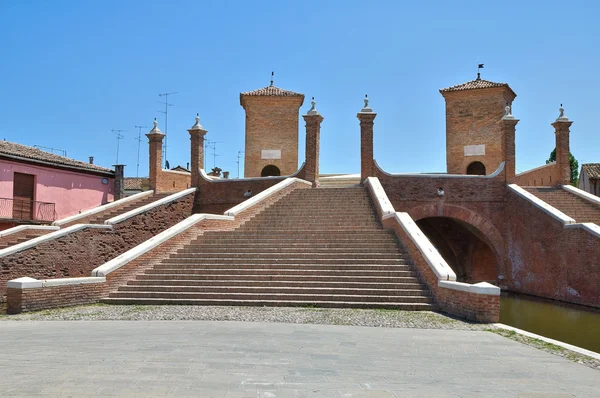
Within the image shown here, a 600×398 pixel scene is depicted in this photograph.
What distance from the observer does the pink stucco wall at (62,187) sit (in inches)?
853

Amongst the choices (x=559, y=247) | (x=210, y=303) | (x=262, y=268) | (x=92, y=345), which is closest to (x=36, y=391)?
(x=92, y=345)

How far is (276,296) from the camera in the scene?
36.4 feet

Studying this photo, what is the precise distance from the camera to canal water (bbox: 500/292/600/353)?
10438mm

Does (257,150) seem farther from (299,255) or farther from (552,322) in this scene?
(552,322)

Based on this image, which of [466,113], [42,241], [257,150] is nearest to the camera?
[42,241]

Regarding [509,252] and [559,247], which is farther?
[509,252]

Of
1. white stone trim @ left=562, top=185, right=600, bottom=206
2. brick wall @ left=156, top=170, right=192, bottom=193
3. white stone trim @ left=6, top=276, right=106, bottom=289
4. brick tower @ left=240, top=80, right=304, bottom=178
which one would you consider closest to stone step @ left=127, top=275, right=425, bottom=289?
white stone trim @ left=6, top=276, right=106, bottom=289

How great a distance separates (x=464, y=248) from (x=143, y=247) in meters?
17.4

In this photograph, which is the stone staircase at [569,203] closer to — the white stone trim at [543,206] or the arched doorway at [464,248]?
the white stone trim at [543,206]

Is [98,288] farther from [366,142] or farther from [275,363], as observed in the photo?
[366,142]

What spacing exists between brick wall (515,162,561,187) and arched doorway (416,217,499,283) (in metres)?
3.27

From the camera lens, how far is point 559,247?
16562 millimetres

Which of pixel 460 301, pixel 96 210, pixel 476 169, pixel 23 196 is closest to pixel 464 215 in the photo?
pixel 476 169

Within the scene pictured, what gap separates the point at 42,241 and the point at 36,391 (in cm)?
1025
